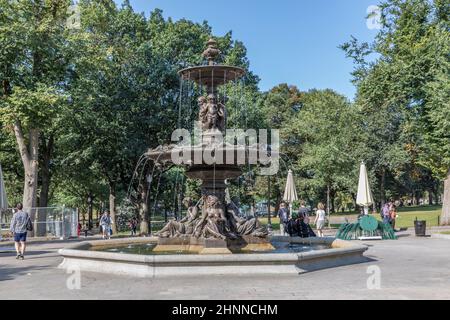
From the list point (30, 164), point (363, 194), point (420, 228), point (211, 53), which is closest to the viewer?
point (211, 53)

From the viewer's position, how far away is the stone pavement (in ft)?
28.7

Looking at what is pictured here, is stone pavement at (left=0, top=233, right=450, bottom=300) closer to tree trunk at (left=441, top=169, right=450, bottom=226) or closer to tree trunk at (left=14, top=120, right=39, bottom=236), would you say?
tree trunk at (left=14, top=120, right=39, bottom=236)

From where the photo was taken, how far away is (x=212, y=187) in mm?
15055

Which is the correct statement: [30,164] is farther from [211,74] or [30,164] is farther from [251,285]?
[251,285]

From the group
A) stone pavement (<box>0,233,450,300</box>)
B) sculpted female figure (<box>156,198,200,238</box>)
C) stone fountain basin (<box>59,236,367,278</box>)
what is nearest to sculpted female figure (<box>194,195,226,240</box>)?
sculpted female figure (<box>156,198,200,238</box>)

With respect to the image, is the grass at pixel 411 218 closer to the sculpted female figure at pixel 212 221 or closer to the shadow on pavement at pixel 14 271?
the sculpted female figure at pixel 212 221

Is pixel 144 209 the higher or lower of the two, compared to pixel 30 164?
lower

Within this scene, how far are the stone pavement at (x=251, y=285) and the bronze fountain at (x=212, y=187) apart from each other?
3210 millimetres

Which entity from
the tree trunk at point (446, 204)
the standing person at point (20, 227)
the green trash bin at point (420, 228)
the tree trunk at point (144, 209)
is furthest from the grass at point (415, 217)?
the standing person at point (20, 227)

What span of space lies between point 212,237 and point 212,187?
1749 millimetres

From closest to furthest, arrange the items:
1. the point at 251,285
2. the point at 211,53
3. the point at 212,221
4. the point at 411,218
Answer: the point at 251,285 → the point at 212,221 → the point at 211,53 → the point at 411,218

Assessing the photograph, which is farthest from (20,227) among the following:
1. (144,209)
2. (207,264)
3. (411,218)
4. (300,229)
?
(411,218)

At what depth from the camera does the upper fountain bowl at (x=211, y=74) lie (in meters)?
15.0

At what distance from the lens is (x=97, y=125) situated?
34.3m
